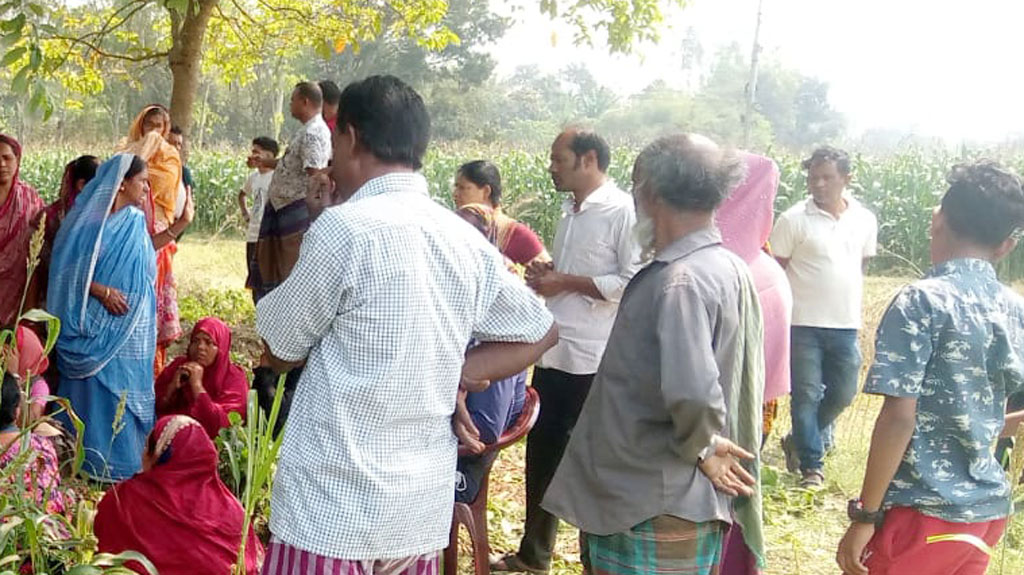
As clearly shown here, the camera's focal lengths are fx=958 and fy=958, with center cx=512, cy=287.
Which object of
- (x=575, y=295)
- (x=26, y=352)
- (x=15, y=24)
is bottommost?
(x=26, y=352)

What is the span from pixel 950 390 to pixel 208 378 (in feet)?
10.8

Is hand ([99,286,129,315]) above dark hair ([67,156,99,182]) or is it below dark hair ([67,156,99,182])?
below

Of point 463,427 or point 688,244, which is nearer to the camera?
point 463,427

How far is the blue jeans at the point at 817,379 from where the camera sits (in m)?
4.97

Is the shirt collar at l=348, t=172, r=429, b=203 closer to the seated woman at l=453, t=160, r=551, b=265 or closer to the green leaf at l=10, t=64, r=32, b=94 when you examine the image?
the seated woman at l=453, t=160, r=551, b=265

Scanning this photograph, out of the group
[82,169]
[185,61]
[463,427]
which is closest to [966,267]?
[463,427]

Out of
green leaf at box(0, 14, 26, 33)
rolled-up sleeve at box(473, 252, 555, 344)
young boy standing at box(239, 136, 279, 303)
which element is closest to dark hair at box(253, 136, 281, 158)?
young boy standing at box(239, 136, 279, 303)

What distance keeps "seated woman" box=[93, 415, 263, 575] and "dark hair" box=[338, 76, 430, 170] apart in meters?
1.58

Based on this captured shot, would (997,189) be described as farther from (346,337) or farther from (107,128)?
(107,128)

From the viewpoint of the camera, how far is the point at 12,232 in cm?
463

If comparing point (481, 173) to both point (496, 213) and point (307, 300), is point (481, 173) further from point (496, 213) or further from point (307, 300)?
point (307, 300)

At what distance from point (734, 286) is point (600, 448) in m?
0.49

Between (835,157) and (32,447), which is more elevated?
(835,157)

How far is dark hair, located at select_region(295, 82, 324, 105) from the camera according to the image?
5074mm
